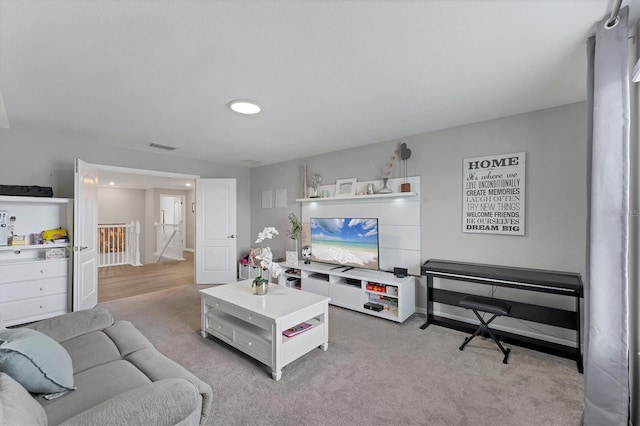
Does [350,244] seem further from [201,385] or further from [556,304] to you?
[201,385]

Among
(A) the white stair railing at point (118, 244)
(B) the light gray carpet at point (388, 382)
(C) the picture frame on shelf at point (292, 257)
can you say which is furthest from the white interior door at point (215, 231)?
(A) the white stair railing at point (118, 244)

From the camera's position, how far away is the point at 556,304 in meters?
2.76

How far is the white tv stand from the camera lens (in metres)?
3.38

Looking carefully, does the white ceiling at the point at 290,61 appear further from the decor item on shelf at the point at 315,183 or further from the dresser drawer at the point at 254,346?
the dresser drawer at the point at 254,346

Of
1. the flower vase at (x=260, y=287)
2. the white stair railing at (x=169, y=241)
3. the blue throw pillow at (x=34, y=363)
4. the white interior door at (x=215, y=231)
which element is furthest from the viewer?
the white stair railing at (x=169, y=241)

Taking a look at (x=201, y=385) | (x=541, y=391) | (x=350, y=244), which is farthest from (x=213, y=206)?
(x=541, y=391)

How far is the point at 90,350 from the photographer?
5.84ft

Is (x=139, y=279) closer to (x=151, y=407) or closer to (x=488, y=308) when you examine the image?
(x=151, y=407)

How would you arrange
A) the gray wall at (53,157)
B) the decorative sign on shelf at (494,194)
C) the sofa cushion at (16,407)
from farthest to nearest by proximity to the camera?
1. the gray wall at (53,157)
2. the decorative sign on shelf at (494,194)
3. the sofa cushion at (16,407)

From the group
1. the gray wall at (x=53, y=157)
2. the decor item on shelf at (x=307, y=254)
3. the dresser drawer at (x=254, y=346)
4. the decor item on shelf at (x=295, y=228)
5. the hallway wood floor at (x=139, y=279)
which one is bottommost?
the hallway wood floor at (x=139, y=279)

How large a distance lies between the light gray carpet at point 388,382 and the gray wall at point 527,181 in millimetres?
925

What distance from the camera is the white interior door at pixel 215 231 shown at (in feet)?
17.0

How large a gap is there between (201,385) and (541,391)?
2.32 metres

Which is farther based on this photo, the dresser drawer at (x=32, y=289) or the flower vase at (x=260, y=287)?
the dresser drawer at (x=32, y=289)
